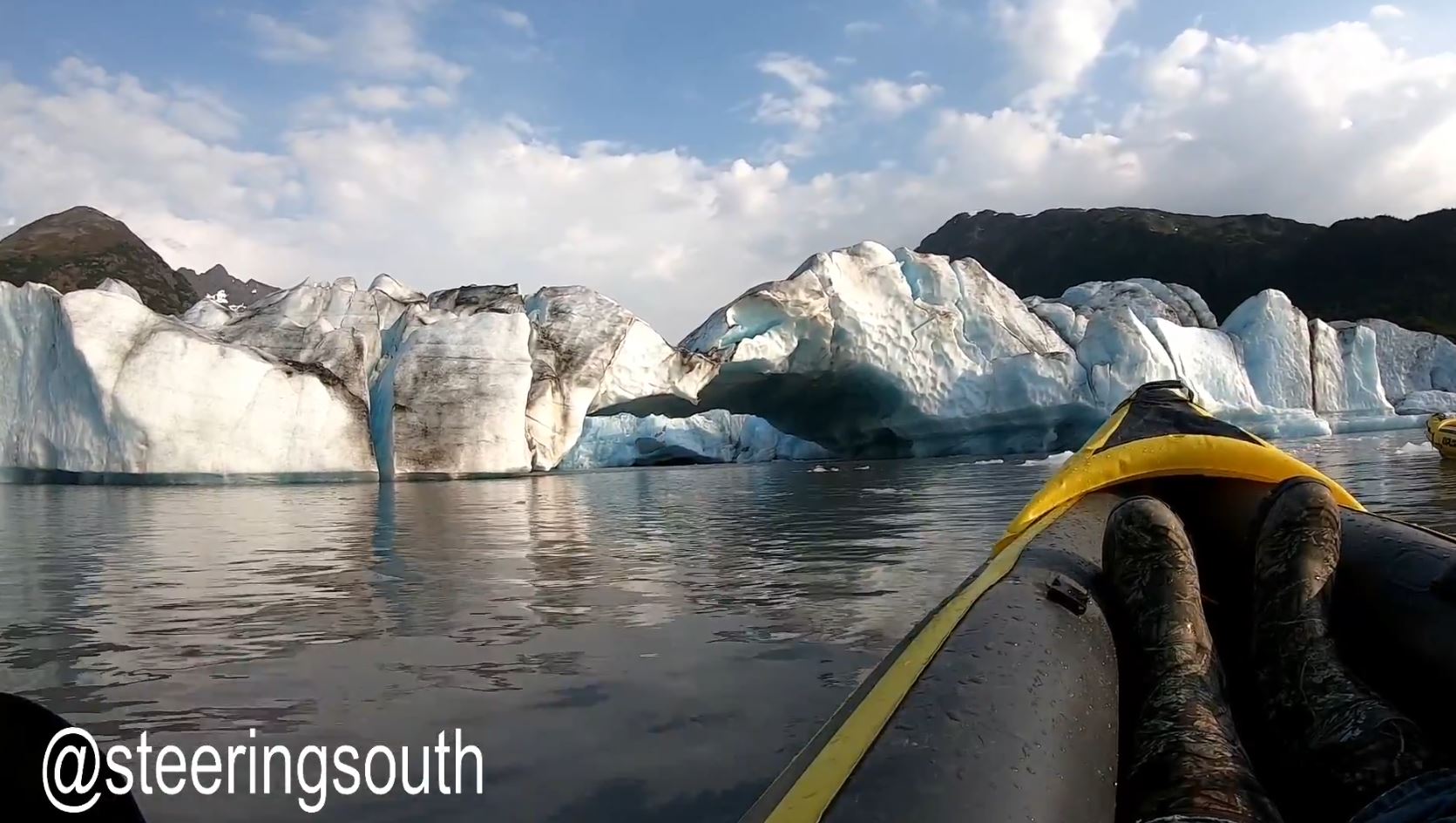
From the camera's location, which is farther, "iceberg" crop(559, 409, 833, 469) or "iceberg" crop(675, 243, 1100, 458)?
"iceberg" crop(559, 409, 833, 469)

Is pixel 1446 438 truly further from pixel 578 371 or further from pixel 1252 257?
pixel 1252 257

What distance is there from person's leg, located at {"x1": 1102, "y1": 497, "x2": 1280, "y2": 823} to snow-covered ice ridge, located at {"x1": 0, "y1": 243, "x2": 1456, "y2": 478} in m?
17.1

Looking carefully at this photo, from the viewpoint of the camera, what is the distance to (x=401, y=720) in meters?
2.41

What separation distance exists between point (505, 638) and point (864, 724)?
2427 mm

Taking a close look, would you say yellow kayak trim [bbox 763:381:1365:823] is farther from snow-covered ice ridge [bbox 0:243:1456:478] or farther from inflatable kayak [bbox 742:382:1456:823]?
snow-covered ice ridge [bbox 0:243:1456:478]

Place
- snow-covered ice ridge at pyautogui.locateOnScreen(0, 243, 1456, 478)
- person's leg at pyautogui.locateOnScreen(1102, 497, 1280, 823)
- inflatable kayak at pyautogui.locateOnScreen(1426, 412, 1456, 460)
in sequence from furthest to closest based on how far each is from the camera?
1. snow-covered ice ridge at pyautogui.locateOnScreen(0, 243, 1456, 478)
2. inflatable kayak at pyautogui.locateOnScreen(1426, 412, 1456, 460)
3. person's leg at pyautogui.locateOnScreen(1102, 497, 1280, 823)

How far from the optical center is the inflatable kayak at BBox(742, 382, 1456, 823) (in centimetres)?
109

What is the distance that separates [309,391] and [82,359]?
378 cm

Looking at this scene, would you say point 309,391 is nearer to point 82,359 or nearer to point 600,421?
point 82,359

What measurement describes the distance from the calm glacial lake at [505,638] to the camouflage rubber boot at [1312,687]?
1076 millimetres

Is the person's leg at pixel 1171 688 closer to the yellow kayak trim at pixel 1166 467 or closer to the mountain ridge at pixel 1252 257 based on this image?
the yellow kayak trim at pixel 1166 467

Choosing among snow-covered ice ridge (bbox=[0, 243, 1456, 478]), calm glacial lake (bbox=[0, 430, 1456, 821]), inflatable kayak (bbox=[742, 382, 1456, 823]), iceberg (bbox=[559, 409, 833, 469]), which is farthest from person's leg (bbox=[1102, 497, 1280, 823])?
iceberg (bbox=[559, 409, 833, 469])

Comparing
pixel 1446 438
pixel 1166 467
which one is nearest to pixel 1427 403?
pixel 1446 438

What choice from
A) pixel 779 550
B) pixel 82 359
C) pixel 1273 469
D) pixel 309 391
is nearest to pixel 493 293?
pixel 309 391
